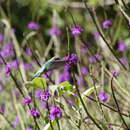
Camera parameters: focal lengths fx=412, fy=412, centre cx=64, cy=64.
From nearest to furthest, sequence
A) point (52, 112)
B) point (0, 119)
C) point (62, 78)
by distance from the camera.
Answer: point (52, 112), point (0, 119), point (62, 78)

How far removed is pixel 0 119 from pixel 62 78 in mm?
572

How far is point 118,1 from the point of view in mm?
1152

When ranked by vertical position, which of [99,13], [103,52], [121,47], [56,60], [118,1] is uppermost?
[99,13]

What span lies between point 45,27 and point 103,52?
91.1 inches

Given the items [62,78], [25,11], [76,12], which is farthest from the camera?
[25,11]

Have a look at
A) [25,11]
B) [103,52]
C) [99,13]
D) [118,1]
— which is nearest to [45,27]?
[25,11]

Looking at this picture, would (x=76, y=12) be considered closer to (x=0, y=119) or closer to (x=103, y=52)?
(x=103, y=52)

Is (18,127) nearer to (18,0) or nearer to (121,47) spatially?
(121,47)

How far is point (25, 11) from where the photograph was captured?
14.4 ft

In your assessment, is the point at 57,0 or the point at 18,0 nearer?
the point at 57,0

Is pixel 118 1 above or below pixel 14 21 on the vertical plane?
below

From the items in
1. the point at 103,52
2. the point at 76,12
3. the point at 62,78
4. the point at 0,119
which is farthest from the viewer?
the point at 76,12

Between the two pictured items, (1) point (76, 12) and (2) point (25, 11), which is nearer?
(1) point (76, 12)

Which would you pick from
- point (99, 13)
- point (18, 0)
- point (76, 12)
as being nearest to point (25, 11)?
point (18, 0)
